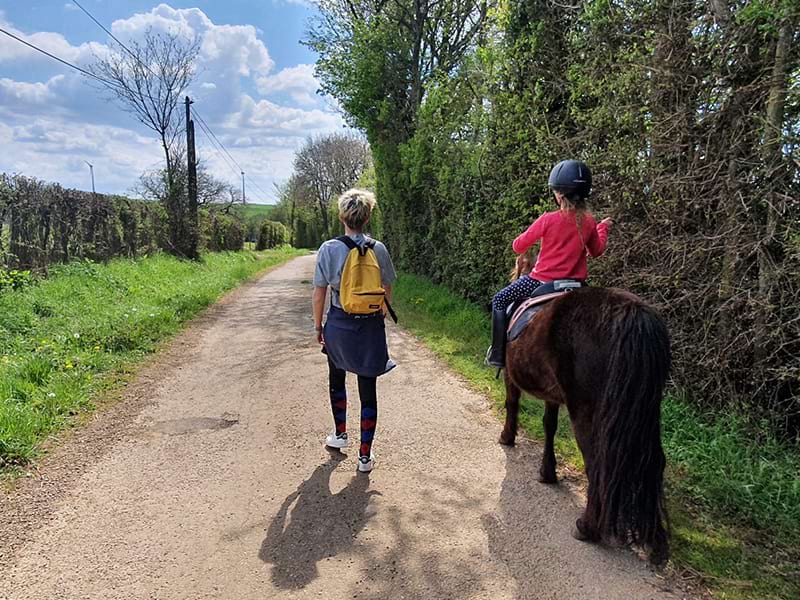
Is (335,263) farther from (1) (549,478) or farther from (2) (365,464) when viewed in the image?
(1) (549,478)

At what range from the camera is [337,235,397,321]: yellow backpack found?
369 cm

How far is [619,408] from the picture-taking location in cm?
268

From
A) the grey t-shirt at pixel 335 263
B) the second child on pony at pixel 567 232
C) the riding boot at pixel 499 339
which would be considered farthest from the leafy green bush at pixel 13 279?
the second child on pony at pixel 567 232

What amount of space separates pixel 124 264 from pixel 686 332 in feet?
46.7

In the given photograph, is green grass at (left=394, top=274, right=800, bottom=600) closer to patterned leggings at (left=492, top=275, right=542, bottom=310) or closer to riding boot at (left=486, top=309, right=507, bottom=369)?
riding boot at (left=486, top=309, right=507, bottom=369)

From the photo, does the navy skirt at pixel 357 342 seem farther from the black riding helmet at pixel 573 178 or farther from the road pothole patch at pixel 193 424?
the road pothole patch at pixel 193 424

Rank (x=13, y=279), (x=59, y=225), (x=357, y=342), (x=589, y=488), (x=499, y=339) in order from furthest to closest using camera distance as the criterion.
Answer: (x=59, y=225)
(x=13, y=279)
(x=499, y=339)
(x=357, y=342)
(x=589, y=488)

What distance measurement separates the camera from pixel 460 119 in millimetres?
9906

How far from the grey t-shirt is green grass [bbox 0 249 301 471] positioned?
2.79 metres

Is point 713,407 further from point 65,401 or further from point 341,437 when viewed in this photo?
point 65,401

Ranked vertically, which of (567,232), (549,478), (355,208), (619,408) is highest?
(355,208)

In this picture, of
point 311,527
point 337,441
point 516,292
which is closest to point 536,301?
point 516,292

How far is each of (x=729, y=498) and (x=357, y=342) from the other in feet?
8.87

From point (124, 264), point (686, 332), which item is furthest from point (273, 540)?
point (124, 264)
